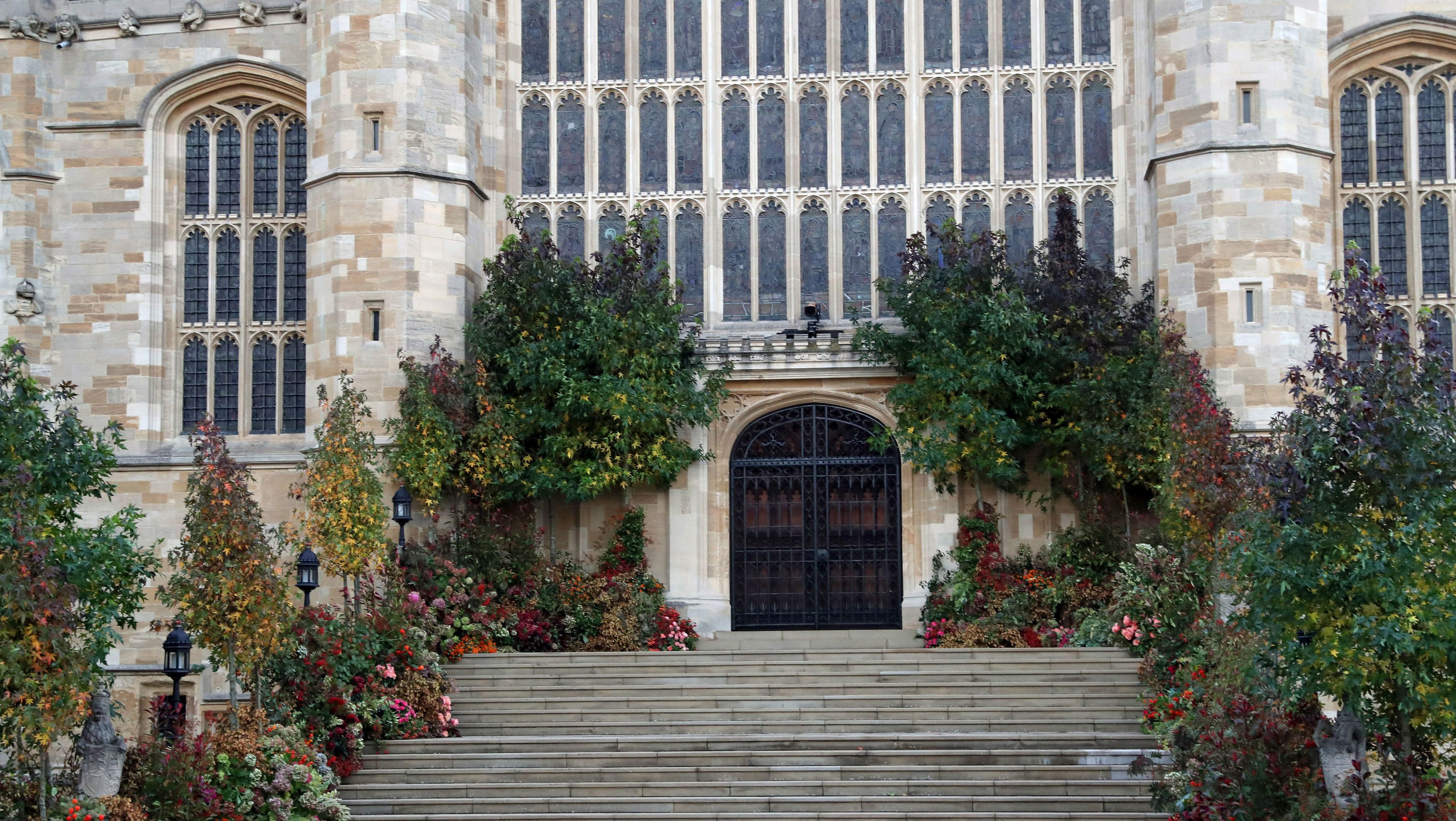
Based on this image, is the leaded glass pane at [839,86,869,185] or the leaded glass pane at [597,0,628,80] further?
the leaded glass pane at [597,0,628,80]

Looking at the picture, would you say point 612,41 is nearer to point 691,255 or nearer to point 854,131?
point 691,255

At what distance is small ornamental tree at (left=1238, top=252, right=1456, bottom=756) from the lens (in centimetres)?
1097

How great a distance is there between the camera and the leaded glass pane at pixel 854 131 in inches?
850

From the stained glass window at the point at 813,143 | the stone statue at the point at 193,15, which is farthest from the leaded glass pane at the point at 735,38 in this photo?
the stone statue at the point at 193,15

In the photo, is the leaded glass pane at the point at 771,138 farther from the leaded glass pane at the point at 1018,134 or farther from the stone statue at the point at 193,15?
the stone statue at the point at 193,15

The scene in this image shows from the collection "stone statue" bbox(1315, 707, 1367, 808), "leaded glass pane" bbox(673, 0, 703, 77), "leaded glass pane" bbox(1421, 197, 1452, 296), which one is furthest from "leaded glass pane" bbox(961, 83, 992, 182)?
"stone statue" bbox(1315, 707, 1367, 808)

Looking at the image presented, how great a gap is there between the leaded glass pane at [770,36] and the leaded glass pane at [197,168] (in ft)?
24.3

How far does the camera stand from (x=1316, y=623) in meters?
11.3

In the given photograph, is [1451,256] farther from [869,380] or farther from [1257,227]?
[869,380]

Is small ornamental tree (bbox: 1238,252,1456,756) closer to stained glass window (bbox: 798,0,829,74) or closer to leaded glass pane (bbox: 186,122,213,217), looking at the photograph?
stained glass window (bbox: 798,0,829,74)

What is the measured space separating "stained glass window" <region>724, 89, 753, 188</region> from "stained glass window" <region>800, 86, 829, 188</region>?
694 millimetres

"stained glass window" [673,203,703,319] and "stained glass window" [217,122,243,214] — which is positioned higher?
"stained glass window" [217,122,243,214]

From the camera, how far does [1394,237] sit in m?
21.2

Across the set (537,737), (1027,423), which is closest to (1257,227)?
(1027,423)
